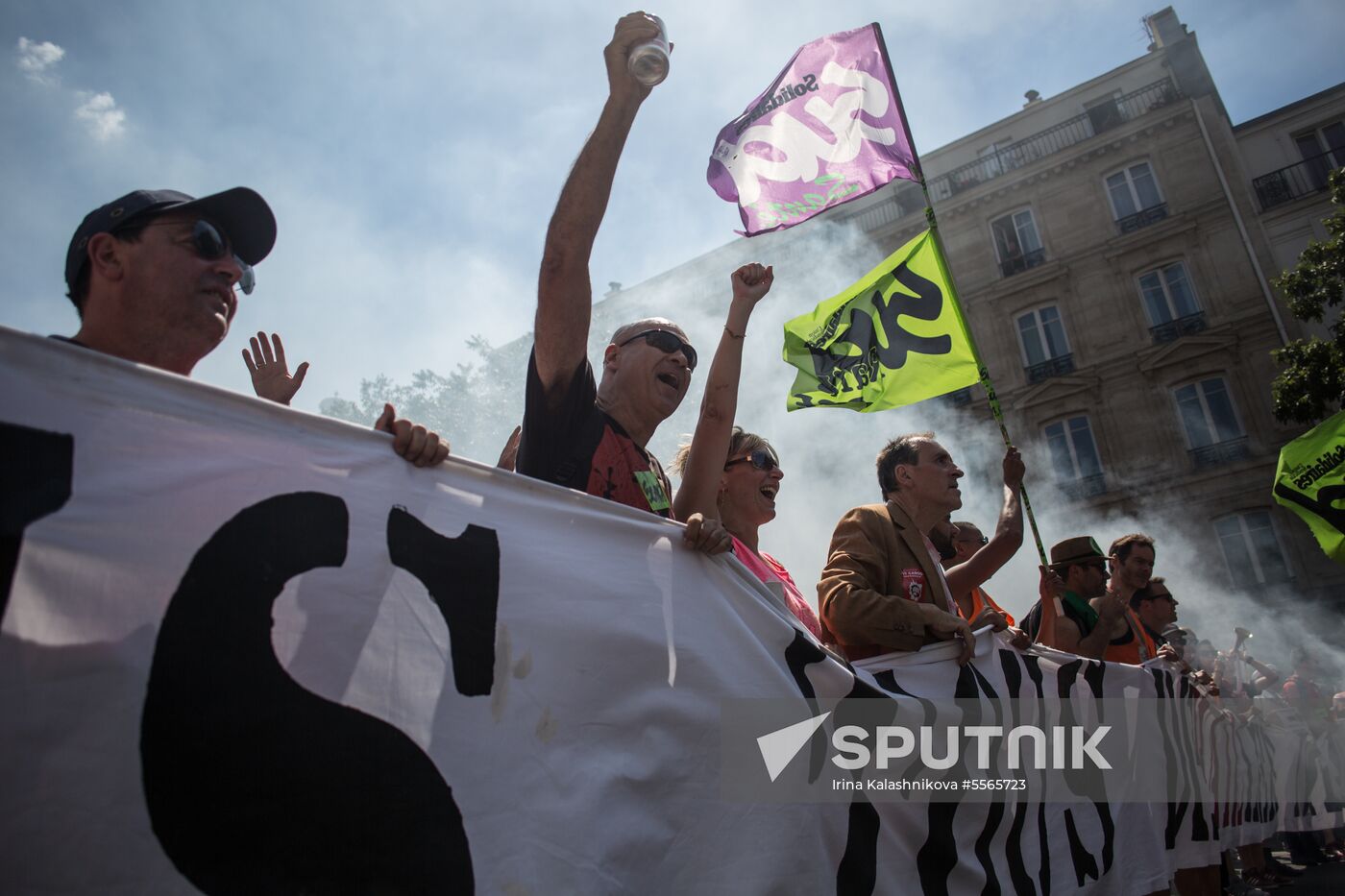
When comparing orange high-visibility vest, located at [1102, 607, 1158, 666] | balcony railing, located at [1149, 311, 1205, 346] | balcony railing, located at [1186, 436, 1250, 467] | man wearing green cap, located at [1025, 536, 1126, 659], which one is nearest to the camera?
man wearing green cap, located at [1025, 536, 1126, 659]

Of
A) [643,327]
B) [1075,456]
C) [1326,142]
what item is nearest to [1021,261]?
[1075,456]

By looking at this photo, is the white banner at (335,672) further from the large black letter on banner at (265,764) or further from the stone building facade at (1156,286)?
the stone building facade at (1156,286)

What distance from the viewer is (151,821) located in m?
1.04

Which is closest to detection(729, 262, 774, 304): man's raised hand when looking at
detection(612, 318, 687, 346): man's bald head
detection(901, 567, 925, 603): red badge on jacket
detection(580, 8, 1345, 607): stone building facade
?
detection(612, 318, 687, 346): man's bald head

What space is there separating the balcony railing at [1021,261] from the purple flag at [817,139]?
16720 millimetres

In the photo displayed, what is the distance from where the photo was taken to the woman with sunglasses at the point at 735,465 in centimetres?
239

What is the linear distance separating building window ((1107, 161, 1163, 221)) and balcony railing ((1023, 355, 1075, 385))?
3518 millimetres

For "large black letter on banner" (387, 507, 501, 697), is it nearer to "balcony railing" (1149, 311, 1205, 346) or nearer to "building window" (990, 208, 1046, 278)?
"balcony railing" (1149, 311, 1205, 346)

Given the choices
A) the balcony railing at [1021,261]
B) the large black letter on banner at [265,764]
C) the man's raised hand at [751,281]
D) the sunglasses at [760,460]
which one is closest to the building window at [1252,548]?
the balcony railing at [1021,261]

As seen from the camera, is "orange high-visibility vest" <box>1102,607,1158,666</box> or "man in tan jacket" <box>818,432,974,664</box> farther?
"orange high-visibility vest" <box>1102,607,1158,666</box>

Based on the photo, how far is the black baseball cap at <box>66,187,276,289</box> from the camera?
155 centimetres

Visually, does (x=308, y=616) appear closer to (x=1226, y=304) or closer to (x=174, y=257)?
(x=174, y=257)

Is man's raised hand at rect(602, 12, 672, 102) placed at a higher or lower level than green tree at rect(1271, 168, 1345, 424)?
lower

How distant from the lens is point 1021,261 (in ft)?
66.6
